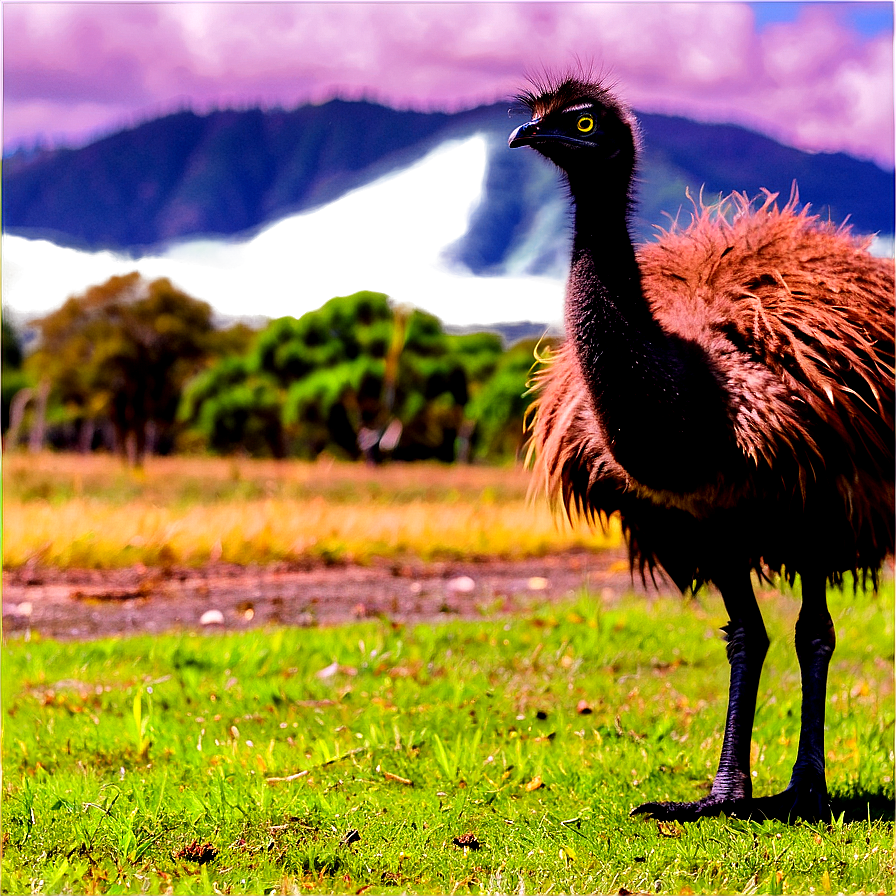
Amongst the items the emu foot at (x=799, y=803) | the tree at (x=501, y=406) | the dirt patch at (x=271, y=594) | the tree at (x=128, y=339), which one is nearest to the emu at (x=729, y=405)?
the emu foot at (x=799, y=803)

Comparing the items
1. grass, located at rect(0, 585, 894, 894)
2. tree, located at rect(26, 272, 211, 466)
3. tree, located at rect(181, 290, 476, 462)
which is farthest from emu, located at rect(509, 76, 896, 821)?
tree, located at rect(181, 290, 476, 462)

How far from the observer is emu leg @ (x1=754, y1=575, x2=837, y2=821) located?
423cm

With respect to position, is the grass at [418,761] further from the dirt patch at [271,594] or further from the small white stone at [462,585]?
the small white stone at [462,585]

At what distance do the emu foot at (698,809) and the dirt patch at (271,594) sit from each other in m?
4.28

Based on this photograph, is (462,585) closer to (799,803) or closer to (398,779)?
(398,779)

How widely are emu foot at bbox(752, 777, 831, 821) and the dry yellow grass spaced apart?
333 cm

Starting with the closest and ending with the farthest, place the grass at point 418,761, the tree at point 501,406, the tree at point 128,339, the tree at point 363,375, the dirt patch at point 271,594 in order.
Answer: the grass at point 418,761 < the dirt patch at point 271,594 < the tree at point 128,339 < the tree at point 363,375 < the tree at point 501,406

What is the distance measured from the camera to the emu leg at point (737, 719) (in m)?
4.20

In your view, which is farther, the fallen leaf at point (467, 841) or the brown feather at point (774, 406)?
the brown feather at point (774, 406)

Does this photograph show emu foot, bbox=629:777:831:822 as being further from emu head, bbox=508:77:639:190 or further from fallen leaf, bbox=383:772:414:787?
emu head, bbox=508:77:639:190

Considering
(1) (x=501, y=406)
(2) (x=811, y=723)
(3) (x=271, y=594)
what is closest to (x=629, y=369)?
(2) (x=811, y=723)

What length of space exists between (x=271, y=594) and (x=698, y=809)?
5767 millimetres

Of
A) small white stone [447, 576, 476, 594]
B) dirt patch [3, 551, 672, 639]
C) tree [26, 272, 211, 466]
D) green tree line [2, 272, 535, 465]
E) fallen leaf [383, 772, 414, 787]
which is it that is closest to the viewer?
fallen leaf [383, 772, 414, 787]

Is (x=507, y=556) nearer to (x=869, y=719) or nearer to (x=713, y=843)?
(x=869, y=719)
